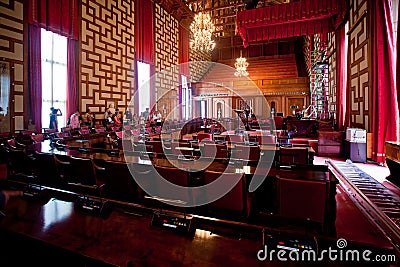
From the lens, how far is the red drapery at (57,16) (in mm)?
6441

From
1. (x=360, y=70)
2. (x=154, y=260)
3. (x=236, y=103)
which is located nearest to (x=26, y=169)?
(x=154, y=260)

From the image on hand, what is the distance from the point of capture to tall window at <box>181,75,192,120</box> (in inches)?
604

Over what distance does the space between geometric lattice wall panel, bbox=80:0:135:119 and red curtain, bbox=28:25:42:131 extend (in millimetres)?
1527

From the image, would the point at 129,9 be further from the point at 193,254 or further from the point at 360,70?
the point at 193,254

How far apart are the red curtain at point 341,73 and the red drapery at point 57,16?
8.20 meters

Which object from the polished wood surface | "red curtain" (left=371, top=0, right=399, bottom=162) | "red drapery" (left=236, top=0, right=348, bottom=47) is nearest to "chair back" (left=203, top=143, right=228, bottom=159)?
the polished wood surface

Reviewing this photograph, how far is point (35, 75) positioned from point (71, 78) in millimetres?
1224

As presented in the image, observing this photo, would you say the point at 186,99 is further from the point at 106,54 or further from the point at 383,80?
the point at 383,80

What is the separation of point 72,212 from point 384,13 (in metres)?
6.31

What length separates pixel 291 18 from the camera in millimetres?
7016

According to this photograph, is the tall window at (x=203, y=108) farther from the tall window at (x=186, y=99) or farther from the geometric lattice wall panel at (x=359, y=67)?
the geometric lattice wall panel at (x=359, y=67)

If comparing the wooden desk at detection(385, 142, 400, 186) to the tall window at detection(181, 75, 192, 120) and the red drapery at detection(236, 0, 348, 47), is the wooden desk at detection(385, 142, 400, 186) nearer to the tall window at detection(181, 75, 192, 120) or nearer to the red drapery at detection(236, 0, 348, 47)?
the red drapery at detection(236, 0, 348, 47)

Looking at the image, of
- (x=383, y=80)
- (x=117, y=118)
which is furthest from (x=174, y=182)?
(x=117, y=118)

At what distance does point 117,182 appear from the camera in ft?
7.55
